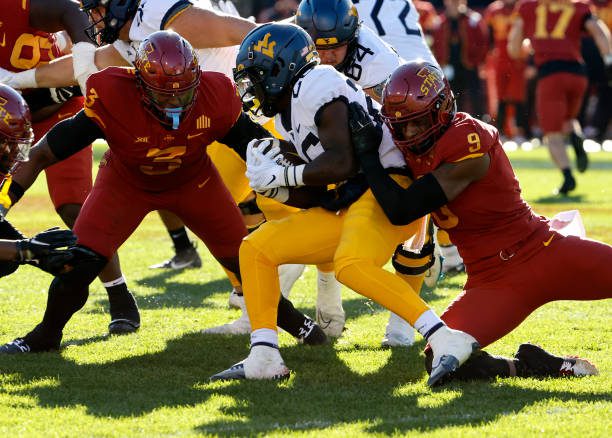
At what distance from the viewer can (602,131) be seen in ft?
63.3

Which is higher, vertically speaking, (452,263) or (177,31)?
(177,31)

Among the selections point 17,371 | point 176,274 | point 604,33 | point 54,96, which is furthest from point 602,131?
point 17,371

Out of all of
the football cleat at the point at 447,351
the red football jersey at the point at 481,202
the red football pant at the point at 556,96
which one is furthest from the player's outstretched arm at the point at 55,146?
the red football pant at the point at 556,96

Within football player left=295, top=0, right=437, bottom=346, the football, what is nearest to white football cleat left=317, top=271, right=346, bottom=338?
football player left=295, top=0, right=437, bottom=346

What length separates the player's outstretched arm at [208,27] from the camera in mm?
6211

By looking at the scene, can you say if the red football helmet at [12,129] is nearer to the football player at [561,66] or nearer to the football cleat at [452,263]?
the football cleat at [452,263]

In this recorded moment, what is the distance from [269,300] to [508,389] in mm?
1046

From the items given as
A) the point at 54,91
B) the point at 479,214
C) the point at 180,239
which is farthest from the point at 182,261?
the point at 479,214

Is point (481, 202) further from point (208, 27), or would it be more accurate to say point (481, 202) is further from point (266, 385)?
point (208, 27)

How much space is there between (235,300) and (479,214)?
6.70 ft

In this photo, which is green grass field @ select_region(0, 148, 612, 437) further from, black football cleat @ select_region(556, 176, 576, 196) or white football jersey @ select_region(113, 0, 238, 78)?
black football cleat @ select_region(556, 176, 576, 196)

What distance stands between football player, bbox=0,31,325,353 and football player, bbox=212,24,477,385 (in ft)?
0.73

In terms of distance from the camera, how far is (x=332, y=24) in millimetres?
5895

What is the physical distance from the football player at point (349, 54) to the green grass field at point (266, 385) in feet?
0.62
